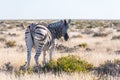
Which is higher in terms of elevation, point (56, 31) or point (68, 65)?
point (56, 31)

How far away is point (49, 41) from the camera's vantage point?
13062 millimetres

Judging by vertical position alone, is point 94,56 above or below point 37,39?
below

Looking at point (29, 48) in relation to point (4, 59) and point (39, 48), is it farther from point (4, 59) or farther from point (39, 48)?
point (4, 59)

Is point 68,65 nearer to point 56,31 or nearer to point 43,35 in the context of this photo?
point 43,35

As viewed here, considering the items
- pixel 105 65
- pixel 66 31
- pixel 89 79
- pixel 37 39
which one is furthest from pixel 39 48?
pixel 89 79

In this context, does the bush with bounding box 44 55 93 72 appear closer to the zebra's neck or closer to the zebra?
the zebra

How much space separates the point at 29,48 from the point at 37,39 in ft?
1.71

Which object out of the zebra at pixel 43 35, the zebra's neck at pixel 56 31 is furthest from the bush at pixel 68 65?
the zebra's neck at pixel 56 31

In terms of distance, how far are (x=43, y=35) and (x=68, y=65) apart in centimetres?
151

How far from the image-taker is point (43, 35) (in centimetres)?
1282

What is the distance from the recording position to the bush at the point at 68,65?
11.7 meters

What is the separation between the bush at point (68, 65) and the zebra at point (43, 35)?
67 centimetres

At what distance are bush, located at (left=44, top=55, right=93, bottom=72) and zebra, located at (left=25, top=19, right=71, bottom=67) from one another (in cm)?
67

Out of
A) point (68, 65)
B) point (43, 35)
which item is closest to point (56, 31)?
point (43, 35)
